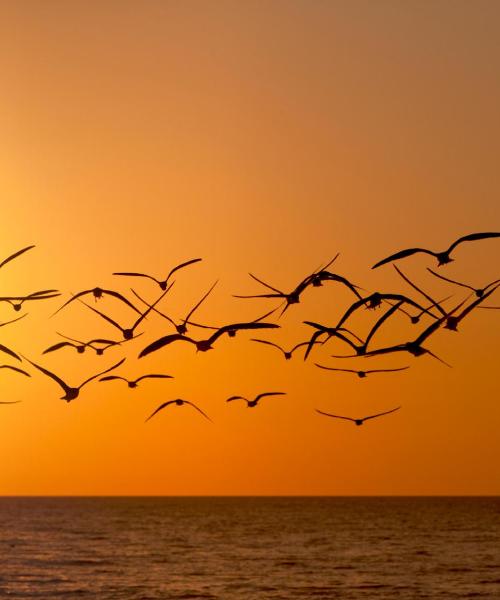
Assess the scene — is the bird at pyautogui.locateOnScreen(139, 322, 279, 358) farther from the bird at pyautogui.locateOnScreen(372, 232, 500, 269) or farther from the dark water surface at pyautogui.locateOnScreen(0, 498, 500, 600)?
the dark water surface at pyautogui.locateOnScreen(0, 498, 500, 600)

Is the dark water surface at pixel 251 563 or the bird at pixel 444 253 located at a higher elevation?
the dark water surface at pixel 251 563

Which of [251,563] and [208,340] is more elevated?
[251,563]

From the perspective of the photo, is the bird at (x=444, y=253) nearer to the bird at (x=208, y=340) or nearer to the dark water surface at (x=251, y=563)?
the bird at (x=208, y=340)

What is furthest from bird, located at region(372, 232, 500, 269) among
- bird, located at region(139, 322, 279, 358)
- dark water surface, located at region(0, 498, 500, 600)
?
dark water surface, located at region(0, 498, 500, 600)

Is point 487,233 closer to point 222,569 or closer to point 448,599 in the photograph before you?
point 448,599

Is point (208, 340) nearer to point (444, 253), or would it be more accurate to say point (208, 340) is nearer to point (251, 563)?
point (444, 253)

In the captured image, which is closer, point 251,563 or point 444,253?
point 444,253

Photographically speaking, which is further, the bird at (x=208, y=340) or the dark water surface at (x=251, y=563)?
the dark water surface at (x=251, y=563)

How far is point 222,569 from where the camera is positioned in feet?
368

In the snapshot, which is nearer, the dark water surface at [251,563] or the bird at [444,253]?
the bird at [444,253]

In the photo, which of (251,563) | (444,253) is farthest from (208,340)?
(251,563)

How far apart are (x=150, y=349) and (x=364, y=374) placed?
297cm

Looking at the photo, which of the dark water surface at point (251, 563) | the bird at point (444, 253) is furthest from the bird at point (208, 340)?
the dark water surface at point (251, 563)

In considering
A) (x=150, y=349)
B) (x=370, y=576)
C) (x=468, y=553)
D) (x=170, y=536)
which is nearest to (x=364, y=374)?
(x=150, y=349)
